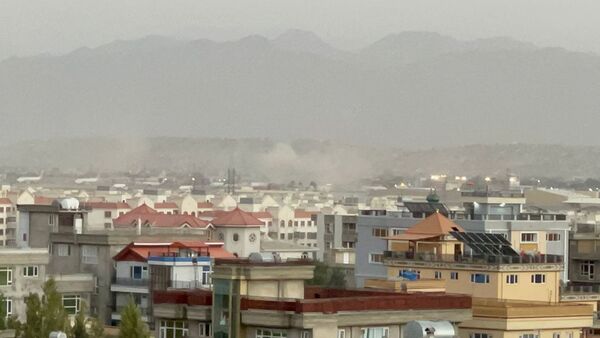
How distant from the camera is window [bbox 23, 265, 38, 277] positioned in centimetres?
4000

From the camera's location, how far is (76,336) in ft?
104

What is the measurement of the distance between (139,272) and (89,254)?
2524 mm

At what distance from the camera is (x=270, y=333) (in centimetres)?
2447

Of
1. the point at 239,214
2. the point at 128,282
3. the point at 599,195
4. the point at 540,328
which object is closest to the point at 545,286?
the point at 540,328

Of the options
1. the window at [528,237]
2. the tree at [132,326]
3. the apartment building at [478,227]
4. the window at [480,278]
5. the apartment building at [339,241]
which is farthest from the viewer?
the apartment building at [339,241]

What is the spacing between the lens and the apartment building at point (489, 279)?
28.8 m

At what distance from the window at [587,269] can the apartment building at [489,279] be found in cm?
1003

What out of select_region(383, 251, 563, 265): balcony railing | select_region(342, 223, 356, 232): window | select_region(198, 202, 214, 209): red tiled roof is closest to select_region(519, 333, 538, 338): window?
select_region(383, 251, 563, 265): balcony railing

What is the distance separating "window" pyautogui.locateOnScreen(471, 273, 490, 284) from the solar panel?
45 centimetres

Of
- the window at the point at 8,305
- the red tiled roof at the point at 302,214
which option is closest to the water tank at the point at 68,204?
the window at the point at 8,305

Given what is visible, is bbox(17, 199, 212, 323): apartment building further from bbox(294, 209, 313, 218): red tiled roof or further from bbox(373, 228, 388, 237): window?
bbox(294, 209, 313, 218): red tiled roof

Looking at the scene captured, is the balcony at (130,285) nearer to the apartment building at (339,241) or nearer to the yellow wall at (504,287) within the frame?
the yellow wall at (504,287)

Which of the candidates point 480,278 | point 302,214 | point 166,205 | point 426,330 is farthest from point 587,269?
point 302,214

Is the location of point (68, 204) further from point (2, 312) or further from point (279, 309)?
point (279, 309)
